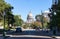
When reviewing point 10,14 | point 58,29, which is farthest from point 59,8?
point 10,14

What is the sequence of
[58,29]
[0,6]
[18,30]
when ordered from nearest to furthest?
[0,6] < [58,29] < [18,30]

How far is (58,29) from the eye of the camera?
75062 millimetres

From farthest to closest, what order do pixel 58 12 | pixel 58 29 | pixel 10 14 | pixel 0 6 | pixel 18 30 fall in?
→ pixel 10 14 < pixel 18 30 < pixel 58 29 < pixel 0 6 < pixel 58 12

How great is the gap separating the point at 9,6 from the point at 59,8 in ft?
108

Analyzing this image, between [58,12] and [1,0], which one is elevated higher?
[1,0]

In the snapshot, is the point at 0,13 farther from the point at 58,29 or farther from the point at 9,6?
the point at 58,29

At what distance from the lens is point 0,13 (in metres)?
75.7

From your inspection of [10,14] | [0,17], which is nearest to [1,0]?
[0,17]

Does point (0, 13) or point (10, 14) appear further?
point (10, 14)

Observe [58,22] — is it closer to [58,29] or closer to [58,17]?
[58,17]

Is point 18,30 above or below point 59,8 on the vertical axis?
below

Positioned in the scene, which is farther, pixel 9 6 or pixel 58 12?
pixel 9 6

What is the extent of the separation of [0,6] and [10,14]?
1208 inches

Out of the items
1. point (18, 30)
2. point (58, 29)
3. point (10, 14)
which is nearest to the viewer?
point (58, 29)
